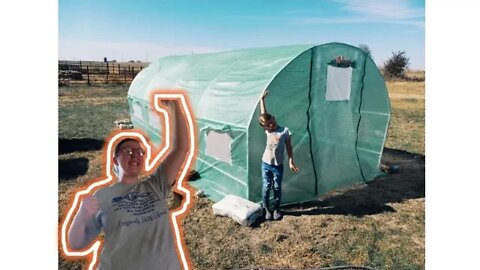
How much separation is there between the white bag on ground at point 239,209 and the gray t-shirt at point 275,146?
37 cm

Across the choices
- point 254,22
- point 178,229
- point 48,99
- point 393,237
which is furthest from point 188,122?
point 393,237

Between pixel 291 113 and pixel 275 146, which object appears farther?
pixel 291 113

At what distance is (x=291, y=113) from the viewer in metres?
3.47

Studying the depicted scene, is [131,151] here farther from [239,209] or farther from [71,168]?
[71,168]

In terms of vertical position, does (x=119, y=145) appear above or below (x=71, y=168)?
above

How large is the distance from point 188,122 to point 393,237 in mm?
2181

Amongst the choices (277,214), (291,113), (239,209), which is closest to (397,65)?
(291,113)

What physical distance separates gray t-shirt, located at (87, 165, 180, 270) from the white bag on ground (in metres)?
1.56

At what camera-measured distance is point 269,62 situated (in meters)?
3.47

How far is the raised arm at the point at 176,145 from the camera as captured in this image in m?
1.59

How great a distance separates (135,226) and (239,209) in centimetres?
174
